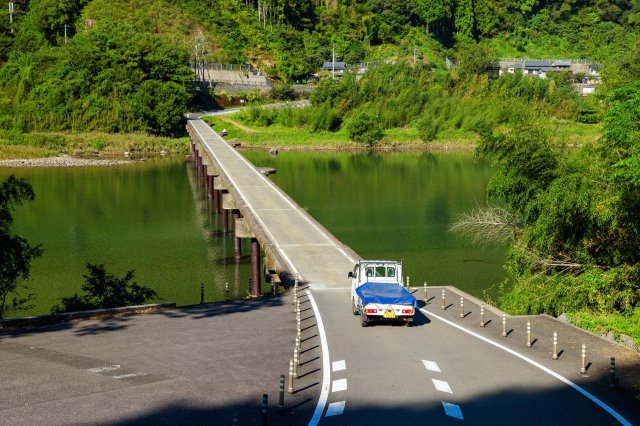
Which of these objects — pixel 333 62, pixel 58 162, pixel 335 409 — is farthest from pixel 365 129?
pixel 335 409

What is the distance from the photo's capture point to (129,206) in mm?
56188

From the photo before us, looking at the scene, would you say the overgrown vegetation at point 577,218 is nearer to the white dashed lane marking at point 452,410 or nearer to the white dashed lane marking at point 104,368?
the white dashed lane marking at point 452,410

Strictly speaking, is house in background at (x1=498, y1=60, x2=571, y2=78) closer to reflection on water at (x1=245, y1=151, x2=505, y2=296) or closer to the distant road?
the distant road

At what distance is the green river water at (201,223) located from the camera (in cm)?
3416

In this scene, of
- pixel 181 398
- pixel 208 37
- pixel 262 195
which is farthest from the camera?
pixel 208 37

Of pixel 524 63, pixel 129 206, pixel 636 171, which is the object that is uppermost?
pixel 524 63

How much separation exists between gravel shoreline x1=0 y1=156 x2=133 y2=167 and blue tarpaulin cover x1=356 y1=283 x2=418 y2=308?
69.5m

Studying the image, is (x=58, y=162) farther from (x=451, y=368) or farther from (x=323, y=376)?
(x=451, y=368)

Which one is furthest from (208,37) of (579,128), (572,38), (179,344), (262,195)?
(179,344)

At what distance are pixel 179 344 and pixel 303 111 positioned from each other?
317ft

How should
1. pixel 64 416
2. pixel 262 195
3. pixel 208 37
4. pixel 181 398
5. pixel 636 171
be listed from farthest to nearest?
pixel 208 37 → pixel 262 195 → pixel 636 171 → pixel 181 398 → pixel 64 416

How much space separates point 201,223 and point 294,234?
60.9ft

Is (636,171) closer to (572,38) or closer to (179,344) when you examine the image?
(179,344)

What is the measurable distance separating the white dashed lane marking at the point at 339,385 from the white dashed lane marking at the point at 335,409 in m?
0.70
